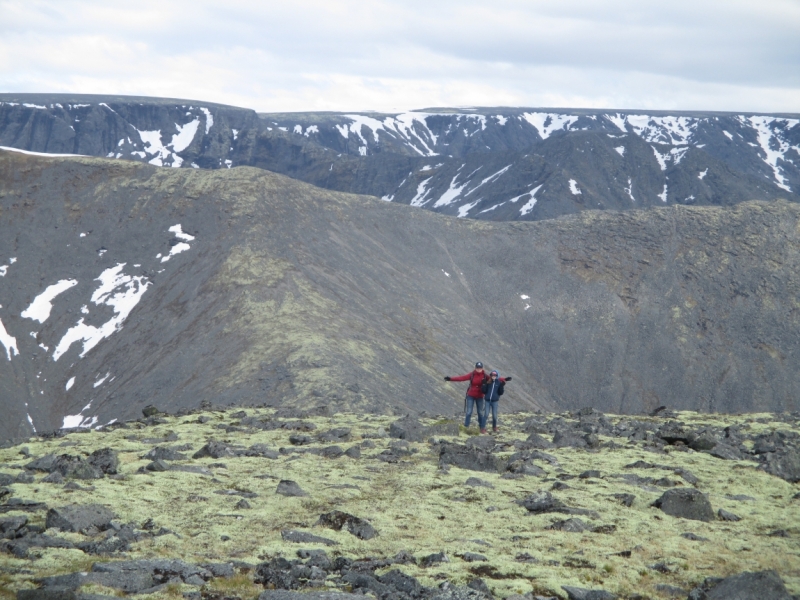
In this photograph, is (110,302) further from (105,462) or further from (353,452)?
(105,462)

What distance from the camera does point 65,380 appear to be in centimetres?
7562

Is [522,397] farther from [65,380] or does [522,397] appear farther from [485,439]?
[485,439]

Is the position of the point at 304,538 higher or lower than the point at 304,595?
lower

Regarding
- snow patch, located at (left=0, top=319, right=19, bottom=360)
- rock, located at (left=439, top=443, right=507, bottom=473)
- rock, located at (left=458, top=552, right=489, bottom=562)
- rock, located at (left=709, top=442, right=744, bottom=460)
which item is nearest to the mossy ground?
rock, located at (left=458, top=552, right=489, bottom=562)

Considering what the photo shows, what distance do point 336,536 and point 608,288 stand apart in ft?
311

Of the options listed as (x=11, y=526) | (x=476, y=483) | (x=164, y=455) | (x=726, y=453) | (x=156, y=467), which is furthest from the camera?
(x=726, y=453)

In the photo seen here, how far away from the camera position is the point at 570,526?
55.3ft

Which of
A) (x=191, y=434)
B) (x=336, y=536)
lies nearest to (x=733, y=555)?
(x=336, y=536)

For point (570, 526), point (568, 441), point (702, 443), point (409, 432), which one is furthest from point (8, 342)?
point (570, 526)

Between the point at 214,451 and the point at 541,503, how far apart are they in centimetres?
1102

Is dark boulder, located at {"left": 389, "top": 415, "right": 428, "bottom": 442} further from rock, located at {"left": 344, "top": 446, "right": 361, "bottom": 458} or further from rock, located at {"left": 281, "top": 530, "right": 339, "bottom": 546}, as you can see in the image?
rock, located at {"left": 281, "top": 530, "right": 339, "bottom": 546}

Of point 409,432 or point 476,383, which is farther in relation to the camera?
point 476,383

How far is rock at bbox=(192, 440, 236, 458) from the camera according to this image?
24031 mm

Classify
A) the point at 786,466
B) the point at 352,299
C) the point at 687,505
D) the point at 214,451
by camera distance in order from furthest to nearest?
the point at 352,299 < the point at 214,451 < the point at 786,466 < the point at 687,505
